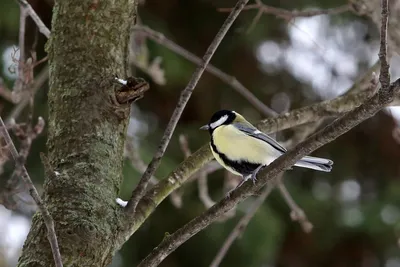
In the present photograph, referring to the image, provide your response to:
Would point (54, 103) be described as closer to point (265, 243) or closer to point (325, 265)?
point (265, 243)

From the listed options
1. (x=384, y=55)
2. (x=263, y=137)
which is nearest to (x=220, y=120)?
(x=263, y=137)

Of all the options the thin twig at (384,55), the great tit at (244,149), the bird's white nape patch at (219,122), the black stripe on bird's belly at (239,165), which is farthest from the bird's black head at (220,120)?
the thin twig at (384,55)

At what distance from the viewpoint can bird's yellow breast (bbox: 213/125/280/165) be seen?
197 cm

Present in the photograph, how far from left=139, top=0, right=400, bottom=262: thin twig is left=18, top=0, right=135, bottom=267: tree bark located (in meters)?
0.13

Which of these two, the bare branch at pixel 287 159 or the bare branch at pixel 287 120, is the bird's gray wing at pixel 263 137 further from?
the bare branch at pixel 287 159

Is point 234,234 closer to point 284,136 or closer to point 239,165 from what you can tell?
point 239,165

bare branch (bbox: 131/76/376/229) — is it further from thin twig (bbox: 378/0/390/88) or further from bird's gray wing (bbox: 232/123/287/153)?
thin twig (bbox: 378/0/390/88)

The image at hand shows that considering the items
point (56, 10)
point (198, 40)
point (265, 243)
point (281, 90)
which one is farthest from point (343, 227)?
point (56, 10)

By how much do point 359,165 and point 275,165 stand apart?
3.80 meters

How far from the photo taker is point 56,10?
1.62 m

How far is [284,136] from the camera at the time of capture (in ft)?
12.4

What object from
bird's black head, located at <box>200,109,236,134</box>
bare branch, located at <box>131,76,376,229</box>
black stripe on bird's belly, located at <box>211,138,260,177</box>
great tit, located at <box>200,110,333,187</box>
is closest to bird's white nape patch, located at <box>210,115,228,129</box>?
bird's black head, located at <box>200,109,236,134</box>

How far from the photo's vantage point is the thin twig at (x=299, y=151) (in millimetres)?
1105

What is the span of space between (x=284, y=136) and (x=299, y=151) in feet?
8.45
